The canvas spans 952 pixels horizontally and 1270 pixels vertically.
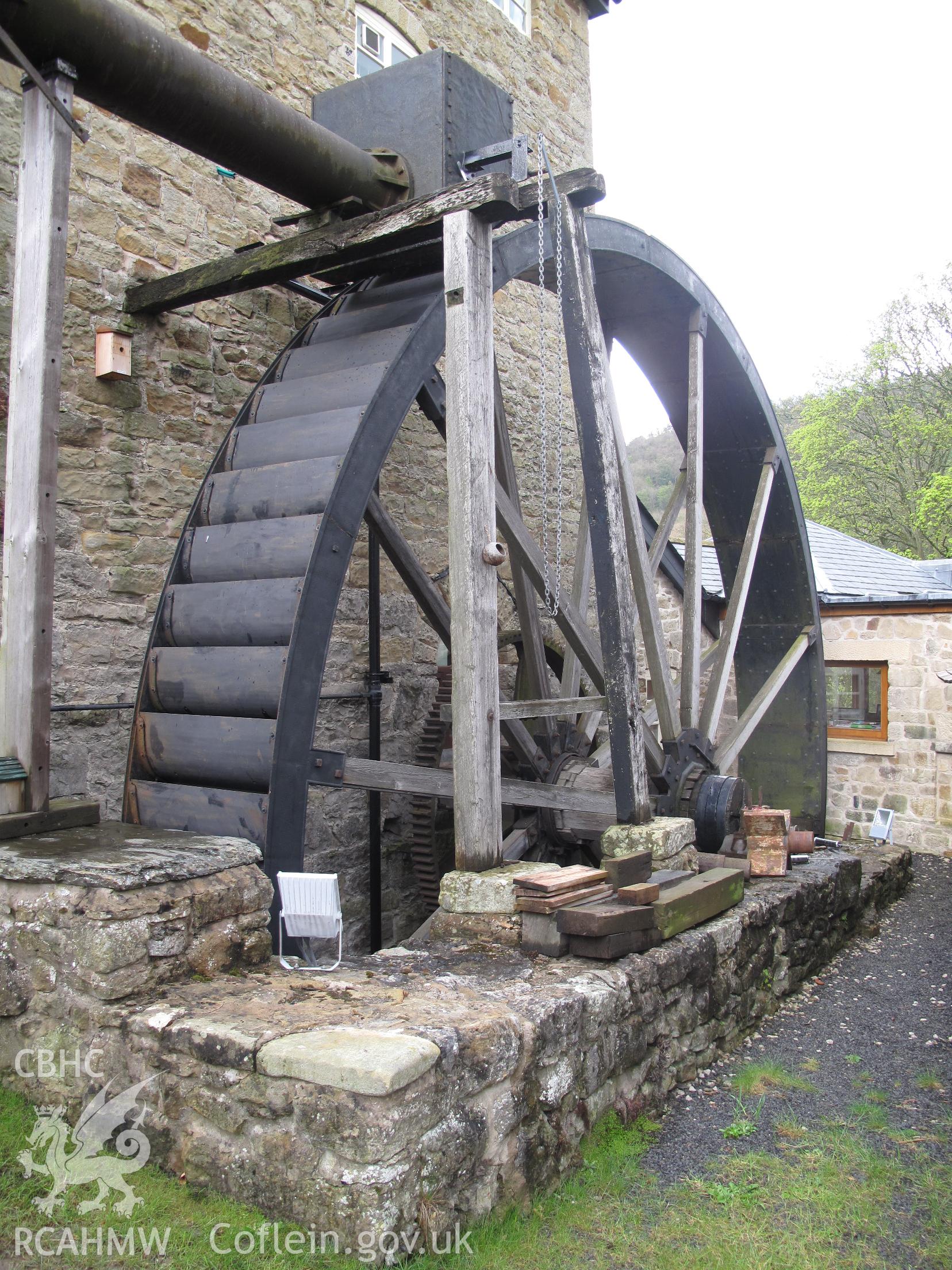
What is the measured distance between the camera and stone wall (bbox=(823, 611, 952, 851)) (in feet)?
27.2

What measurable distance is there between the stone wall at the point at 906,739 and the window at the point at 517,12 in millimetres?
5433

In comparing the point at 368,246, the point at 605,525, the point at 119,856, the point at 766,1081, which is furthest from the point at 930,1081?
the point at 368,246

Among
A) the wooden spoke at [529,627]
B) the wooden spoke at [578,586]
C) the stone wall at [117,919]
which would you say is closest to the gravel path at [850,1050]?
the stone wall at [117,919]

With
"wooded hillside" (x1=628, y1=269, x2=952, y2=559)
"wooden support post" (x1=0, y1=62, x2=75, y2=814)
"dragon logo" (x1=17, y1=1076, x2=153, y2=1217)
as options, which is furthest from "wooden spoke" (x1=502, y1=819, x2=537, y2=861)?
"wooded hillside" (x1=628, y1=269, x2=952, y2=559)

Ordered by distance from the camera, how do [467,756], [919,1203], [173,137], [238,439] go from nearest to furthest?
[919,1203] < [467,756] < [173,137] < [238,439]

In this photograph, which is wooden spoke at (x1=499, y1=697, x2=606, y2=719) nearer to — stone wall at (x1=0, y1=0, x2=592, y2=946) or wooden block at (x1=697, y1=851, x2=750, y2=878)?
wooden block at (x1=697, y1=851, x2=750, y2=878)

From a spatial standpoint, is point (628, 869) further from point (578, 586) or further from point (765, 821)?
point (578, 586)

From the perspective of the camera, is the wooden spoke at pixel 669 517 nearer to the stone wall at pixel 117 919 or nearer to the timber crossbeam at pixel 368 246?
the timber crossbeam at pixel 368 246

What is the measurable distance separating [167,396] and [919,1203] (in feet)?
14.1

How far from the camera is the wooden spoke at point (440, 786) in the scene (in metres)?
3.72

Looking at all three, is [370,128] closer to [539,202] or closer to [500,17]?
[539,202]

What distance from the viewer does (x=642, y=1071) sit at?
3.23 metres

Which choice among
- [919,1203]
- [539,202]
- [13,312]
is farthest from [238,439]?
[919,1203]

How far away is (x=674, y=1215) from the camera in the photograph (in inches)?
102
